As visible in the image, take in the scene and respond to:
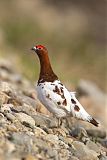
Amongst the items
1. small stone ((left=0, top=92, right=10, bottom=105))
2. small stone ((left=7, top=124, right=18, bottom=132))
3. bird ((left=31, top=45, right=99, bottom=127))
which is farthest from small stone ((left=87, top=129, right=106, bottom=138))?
small stone ((left=7, top=124, right=18, bottom=132))

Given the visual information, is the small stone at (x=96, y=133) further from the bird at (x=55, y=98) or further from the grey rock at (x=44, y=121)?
the grey rock at (x=44, y=121)

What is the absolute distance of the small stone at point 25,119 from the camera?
7777 millimetres

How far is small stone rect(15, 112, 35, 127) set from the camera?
7777 millimetres

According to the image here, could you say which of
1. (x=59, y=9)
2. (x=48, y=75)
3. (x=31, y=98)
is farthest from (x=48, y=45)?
(x=48, y=75)

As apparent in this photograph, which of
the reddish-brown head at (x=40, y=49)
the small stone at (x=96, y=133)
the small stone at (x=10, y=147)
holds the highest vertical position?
the reddish-brown head at (x=40, y=49)

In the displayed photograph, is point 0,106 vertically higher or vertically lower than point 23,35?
lower

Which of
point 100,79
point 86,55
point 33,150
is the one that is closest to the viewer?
point 33,150

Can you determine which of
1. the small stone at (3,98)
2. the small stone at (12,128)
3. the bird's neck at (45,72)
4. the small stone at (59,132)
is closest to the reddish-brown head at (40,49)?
the bird's neck at (45,72)

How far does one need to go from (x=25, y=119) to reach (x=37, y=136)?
499mm

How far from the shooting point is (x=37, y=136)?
7.48 metres

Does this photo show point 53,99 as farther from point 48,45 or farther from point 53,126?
point 48,45

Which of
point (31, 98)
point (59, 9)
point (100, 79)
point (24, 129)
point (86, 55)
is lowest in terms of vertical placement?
point (24, 129)

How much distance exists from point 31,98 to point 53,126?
2246 mm

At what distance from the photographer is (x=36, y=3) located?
4006cm
